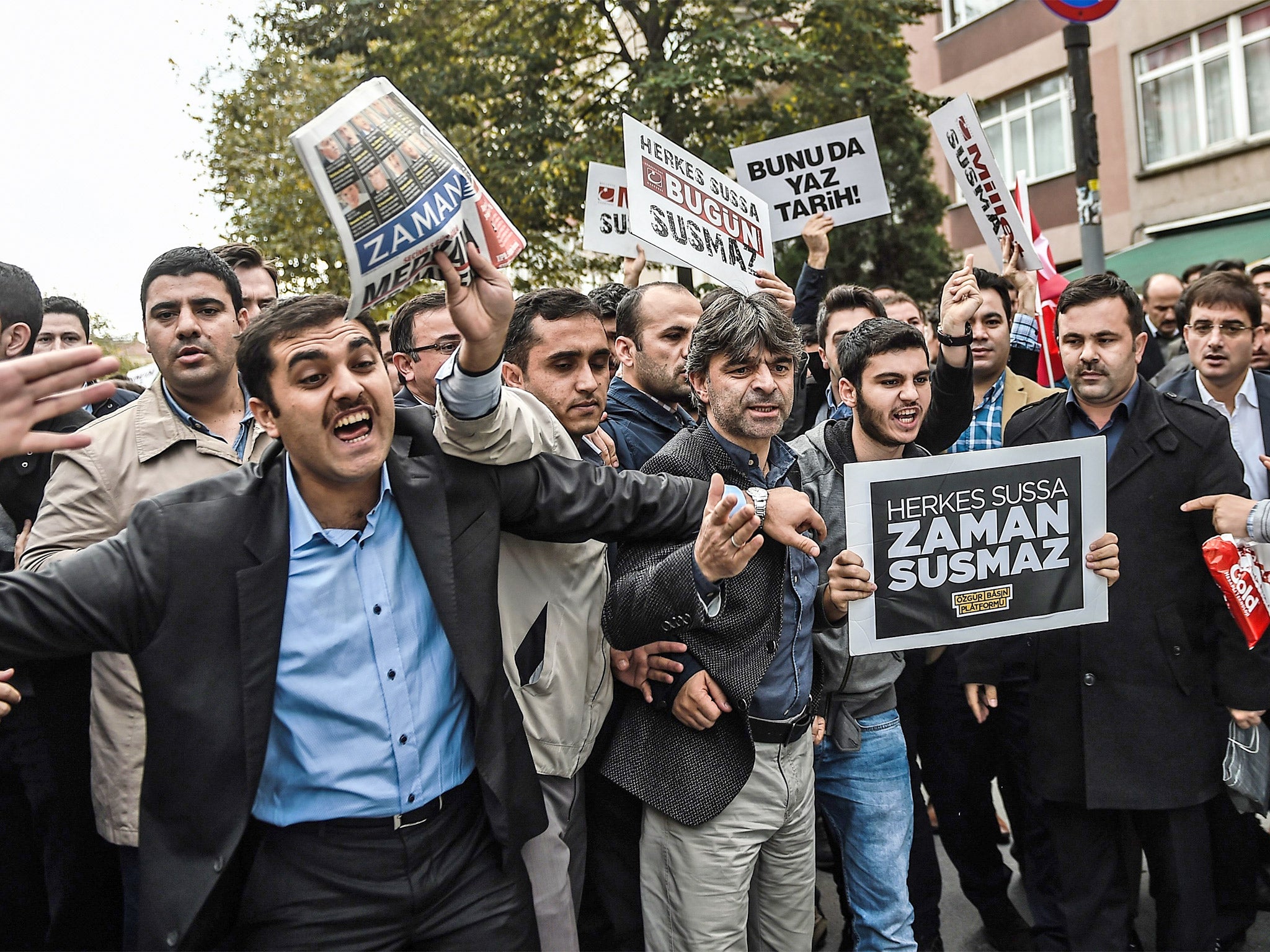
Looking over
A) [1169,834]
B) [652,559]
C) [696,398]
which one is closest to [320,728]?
[652,559]

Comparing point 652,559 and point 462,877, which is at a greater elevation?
point 652,559

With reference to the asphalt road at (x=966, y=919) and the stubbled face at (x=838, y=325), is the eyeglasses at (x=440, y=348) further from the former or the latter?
the asphalt road at (x=966, y=919)

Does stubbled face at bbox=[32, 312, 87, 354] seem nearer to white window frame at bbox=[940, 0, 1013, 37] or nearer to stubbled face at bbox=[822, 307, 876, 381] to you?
stubbled face at bbox=[822, 307, 876, 381]

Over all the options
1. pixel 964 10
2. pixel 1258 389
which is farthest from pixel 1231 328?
pixel 964 10

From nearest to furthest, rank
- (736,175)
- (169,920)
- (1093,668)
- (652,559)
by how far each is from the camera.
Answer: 1. (169,920)
2. (652,559)
3. (1093,668)
4. (736,175)

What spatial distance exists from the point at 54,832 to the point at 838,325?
3.83 m

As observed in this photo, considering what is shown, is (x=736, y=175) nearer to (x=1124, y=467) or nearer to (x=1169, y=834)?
(x=1124, y=467)

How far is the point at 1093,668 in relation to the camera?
3.77 metres

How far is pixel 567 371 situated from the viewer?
12.0 feet

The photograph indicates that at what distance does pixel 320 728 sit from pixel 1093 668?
2.60 m

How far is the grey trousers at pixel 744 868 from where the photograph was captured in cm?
311

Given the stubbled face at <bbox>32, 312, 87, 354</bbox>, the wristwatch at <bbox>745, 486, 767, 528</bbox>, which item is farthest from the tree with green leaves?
the wristwatch at <bbox>745, 486, 767, 528</bbox>

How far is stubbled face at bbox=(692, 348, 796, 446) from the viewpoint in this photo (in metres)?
3.28

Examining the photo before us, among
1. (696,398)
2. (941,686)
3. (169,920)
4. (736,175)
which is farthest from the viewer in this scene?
(736,175)
